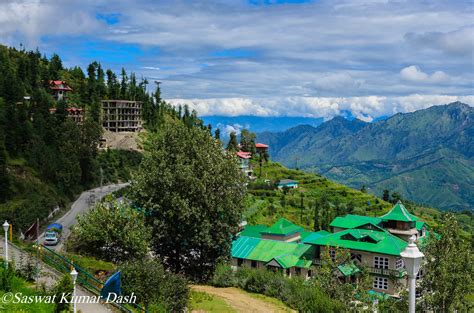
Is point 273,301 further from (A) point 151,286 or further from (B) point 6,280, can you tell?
(B) point 6,280

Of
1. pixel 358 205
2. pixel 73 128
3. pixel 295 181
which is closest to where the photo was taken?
pixel 73 128

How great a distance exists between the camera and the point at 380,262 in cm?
5178

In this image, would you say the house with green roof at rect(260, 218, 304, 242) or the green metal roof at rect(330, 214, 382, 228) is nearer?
the green metal roof at rect(330, 214, 382, 228)

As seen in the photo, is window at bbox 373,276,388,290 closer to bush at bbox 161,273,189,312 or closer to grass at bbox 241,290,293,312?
grass at bbox 241,290,293,312

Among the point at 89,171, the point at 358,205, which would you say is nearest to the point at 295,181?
the point at 358,205

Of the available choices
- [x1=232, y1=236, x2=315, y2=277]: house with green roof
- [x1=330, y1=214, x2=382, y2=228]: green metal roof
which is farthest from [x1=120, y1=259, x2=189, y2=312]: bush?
[x1=330, y1=214, x2=382, y2=228]: green metal roof

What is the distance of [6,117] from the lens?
2376 inches

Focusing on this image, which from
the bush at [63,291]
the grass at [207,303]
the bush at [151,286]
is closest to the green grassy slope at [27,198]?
the grass at [207,303]

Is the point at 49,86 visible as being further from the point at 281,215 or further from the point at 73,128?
the point at 281,215

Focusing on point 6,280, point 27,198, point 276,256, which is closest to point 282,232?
point 276,256

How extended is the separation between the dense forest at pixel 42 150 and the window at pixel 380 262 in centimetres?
3569

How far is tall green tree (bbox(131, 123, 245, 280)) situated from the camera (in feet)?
80.0

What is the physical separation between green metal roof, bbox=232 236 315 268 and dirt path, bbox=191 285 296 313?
78.4 feet

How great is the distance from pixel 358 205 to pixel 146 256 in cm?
8197
